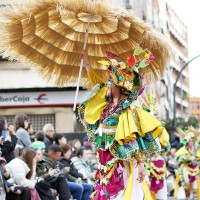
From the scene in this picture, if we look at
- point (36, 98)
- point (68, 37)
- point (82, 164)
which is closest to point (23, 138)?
point (82, 164)

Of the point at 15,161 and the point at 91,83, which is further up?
the point at 91,83

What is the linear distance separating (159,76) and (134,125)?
4.43 ft

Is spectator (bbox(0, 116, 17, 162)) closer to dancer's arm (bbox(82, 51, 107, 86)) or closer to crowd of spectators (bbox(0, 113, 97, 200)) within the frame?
crowd of spectators (bbox(0, 113, 97, 200))

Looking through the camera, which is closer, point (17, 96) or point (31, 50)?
point (31, 50)

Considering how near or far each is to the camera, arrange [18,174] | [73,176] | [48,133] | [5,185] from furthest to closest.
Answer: [48,133] → [73,176] → [18,174] → [5,185]

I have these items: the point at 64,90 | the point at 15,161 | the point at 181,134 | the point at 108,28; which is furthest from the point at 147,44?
the point at 64,90

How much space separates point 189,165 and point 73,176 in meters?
4.30

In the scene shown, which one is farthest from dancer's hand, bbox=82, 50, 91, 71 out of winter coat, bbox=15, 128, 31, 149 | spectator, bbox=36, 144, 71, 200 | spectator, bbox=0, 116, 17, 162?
winter coat, bbox=15, 128, 31, 149

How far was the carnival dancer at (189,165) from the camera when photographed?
1630 centimetres

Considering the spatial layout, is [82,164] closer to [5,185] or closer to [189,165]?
[189,165]

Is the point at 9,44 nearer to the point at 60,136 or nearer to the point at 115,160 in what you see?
the point at 115,160

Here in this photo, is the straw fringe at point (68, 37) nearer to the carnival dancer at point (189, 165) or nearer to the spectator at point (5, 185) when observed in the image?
the spectator at point (5, 185)

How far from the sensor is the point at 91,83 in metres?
8.80

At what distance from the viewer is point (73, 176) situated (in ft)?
43.1
